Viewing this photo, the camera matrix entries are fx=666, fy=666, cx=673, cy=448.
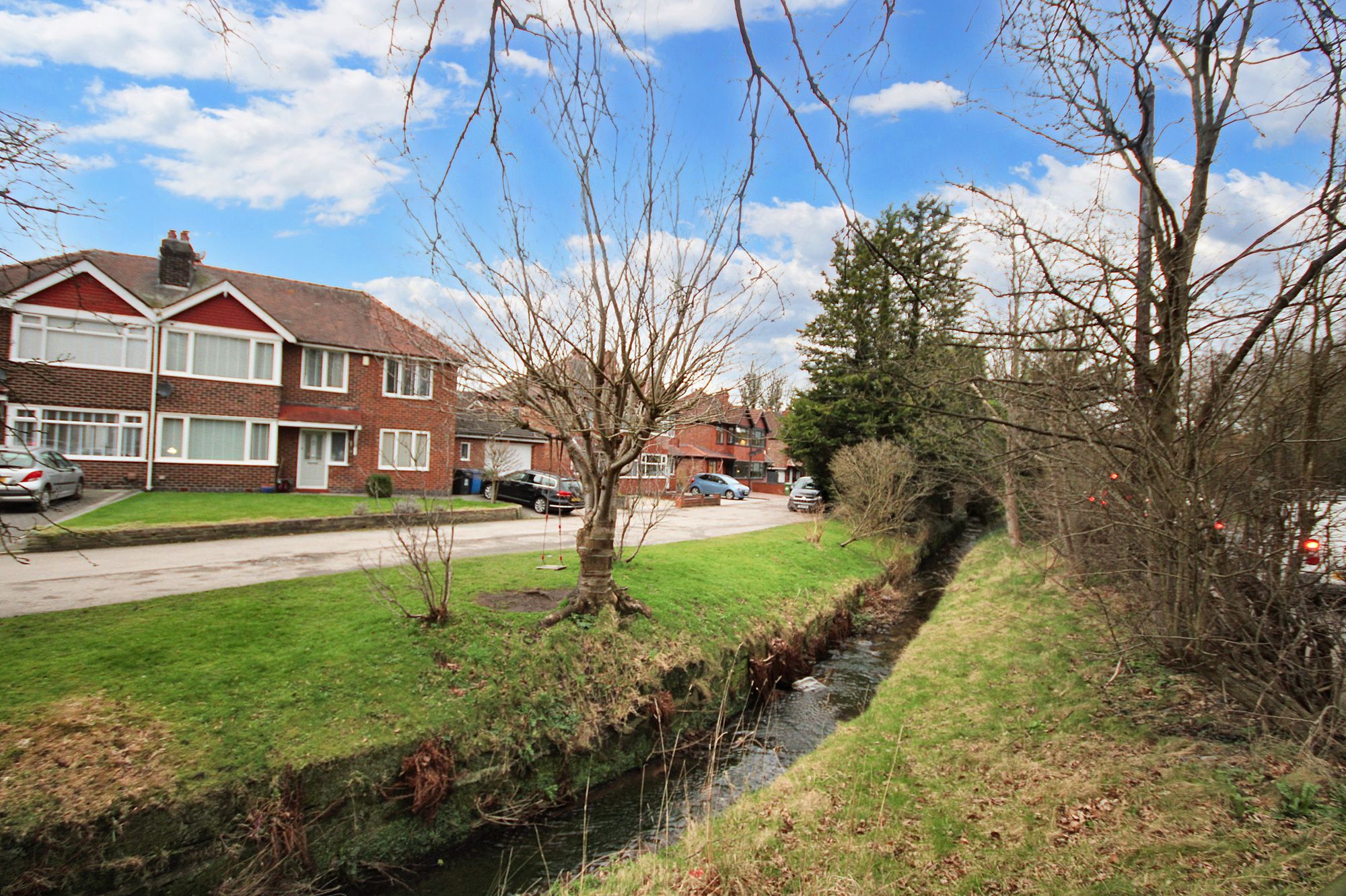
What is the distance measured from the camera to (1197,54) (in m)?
5.17

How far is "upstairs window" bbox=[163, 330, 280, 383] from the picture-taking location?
68.4 feet

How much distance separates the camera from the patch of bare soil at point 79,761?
4863mm

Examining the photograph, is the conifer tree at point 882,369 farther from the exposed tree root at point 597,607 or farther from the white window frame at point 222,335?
the white window frame at point 222,335

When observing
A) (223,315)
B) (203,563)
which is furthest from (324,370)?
(203,563)

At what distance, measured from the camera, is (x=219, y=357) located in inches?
851

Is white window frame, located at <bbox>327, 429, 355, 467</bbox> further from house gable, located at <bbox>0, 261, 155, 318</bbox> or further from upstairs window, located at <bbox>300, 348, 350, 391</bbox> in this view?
house gable, located at <bbox>0, 261, 155, 318</bbox>

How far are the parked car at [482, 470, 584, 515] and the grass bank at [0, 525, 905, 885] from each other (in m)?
13.8

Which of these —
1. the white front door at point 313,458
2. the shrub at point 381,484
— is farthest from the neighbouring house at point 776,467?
the white front door at point 313,458

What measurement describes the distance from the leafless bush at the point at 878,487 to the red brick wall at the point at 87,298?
22.4 meters

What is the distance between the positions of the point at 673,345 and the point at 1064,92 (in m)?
4.48

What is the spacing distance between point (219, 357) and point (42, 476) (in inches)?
284

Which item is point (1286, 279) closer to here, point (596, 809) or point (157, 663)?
point (596, 809)

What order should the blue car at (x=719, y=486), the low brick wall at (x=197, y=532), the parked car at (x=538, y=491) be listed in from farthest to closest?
the blue car at (x=719, y=486), the parked car at (x=538, y=491), the low brick wall at (x=197, y=532)

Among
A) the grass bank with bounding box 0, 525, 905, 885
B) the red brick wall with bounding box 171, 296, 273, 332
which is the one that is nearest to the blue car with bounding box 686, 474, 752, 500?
the red brick wall with bounding box 171, 296, 273, 332
